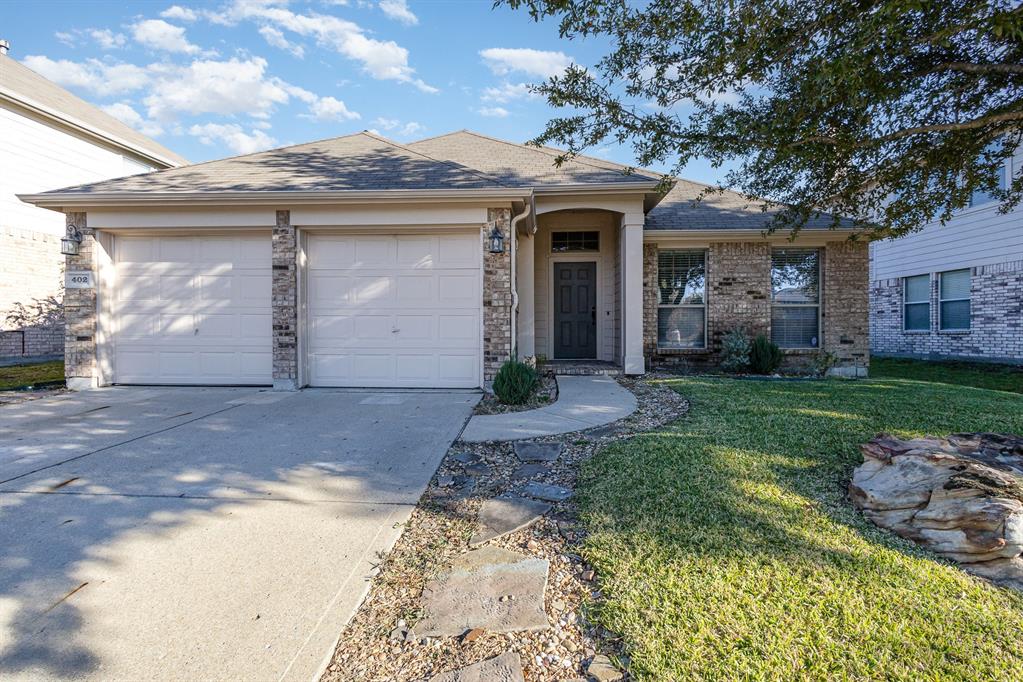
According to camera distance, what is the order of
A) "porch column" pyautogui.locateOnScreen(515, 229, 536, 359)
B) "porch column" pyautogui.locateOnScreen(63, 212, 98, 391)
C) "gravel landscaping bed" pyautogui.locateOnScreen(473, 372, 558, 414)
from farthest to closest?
"porch column" pyautogui.locateOnScreen(515, 229, 536, 359) → "porch column" pyautogui.locateOnScreen(63, 212, 98, 391) → "gravel landscaping bed" pyautogui.locateOnScreen(473, 372, 558, 414)

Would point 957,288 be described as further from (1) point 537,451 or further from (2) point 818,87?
(1) point 537,451

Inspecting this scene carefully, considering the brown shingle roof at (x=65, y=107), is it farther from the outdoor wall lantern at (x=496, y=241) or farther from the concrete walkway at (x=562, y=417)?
the concrete walkway at (x=562, y=417)

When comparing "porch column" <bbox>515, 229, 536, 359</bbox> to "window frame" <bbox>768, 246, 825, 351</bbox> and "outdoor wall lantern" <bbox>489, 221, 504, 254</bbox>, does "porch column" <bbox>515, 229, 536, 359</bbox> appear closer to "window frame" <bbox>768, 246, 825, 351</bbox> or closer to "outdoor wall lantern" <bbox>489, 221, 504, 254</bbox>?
"outdoor wall lantern" <bbox>489, 221, 504, 254</bbox>

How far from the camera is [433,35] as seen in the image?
8.30 metres

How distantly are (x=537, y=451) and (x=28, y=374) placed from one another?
1078 cm

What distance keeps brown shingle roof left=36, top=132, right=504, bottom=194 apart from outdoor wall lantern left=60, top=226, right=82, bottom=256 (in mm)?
588

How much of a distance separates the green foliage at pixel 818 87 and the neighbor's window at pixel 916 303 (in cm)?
876

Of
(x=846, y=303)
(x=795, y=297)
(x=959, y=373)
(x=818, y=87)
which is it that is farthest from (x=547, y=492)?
(x=959, y=373)

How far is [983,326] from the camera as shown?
11.7 m

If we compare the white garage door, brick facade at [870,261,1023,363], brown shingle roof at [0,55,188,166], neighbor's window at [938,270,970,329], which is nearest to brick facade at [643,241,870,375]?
the white garage door

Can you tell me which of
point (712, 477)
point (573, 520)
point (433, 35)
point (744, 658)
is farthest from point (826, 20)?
point (433, 35)

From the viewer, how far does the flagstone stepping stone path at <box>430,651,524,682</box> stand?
5.76ft

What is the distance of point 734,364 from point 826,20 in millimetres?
6104

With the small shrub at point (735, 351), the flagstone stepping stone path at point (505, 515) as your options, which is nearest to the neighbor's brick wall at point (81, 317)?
the flagstone stepping stone path at point (505, 515)
